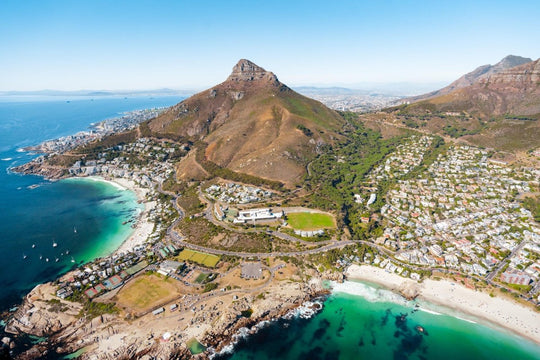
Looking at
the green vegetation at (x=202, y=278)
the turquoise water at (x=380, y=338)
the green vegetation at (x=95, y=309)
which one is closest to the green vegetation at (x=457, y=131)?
the turquoise water at (x=380, y=338)

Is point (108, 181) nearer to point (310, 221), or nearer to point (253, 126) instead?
point (253, 126)

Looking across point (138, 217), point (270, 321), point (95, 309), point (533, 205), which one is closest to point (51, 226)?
point (138, 217)

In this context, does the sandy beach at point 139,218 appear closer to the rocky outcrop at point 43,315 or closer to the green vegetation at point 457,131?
the rocky outcrop at point 43,315

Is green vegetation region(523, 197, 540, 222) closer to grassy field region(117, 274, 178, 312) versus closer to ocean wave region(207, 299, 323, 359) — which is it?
ocean wave region(207, 299, 323, 359)

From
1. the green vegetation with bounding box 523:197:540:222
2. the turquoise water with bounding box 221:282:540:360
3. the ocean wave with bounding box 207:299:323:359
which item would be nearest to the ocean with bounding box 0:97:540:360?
the turquoise water with bounding box 221:282:540:360

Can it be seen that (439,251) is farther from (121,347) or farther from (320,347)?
(121,347)
